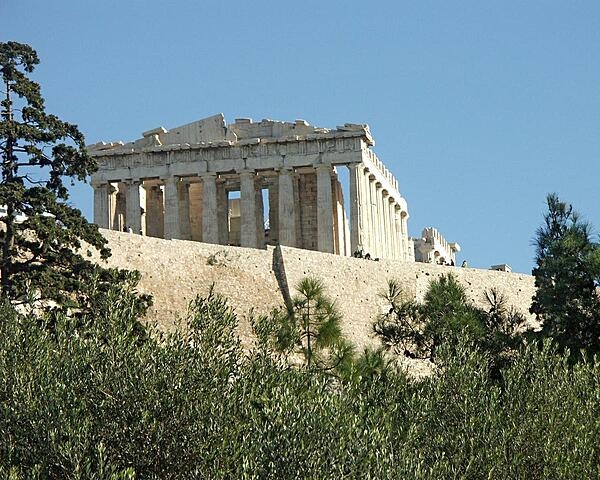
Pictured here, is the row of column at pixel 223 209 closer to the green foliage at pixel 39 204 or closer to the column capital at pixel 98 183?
the column capital at pixel 98 183

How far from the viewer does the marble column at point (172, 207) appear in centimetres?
5294

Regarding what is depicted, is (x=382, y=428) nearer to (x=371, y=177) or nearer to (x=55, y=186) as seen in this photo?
(x=55, y=186)

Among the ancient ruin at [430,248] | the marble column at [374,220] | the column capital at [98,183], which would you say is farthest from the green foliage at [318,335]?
the ancient ruin at [430,248]

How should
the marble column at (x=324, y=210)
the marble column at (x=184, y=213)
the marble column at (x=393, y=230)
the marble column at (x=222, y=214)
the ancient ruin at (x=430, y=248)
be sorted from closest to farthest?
1. the marble column at (x=324, y=210)
2. the marble column at (x=222, y=214)
3. the marble column at (x=184, y=213)
4. the marble column at (x=393, y=230)
5. the ancient ruin at (x=430, y=248)

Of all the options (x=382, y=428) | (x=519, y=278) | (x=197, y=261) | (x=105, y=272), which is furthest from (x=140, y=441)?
(x=519, y=278)

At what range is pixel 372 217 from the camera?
5284cm

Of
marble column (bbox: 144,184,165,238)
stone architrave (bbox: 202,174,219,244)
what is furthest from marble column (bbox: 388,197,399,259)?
marble column (bbox: 144,184,165,238)

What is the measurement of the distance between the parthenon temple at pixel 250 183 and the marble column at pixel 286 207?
37 mm

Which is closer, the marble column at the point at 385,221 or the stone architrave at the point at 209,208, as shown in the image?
the stone architrave at the point at 209,208

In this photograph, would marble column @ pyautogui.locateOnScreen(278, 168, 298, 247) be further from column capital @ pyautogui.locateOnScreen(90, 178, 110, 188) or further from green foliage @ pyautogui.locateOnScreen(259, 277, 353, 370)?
green foliage @ pyautogui.locateOnScreen(259, 277, 353, 370)

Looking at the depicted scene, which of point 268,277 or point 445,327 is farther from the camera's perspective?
point 268,277

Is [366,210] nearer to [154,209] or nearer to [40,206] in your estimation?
[154,209]

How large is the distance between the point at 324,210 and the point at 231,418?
3349cm

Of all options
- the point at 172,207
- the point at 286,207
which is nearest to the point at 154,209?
the point at 172,207
